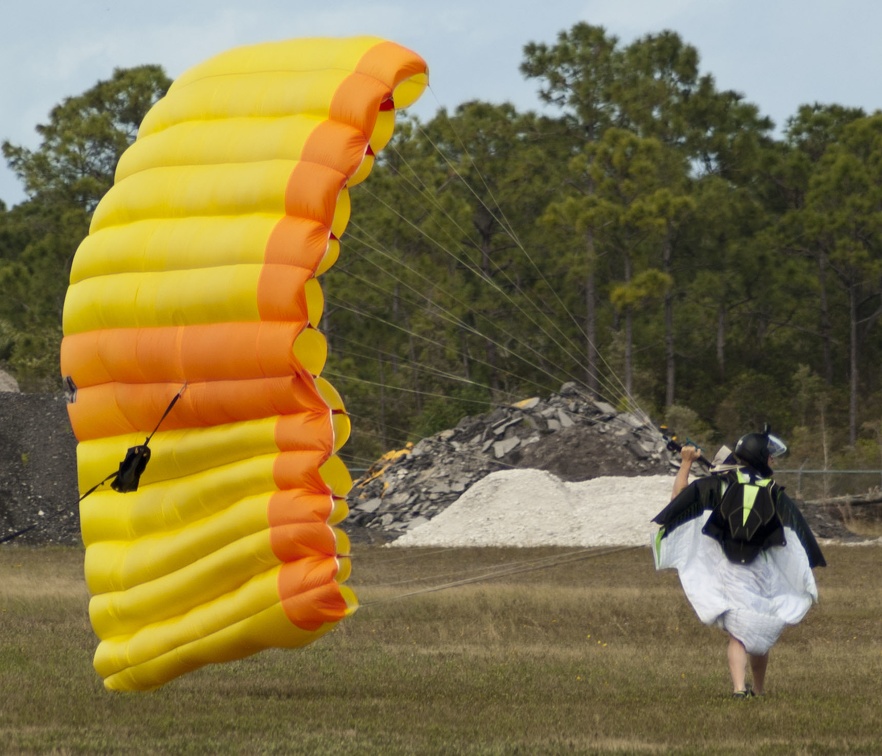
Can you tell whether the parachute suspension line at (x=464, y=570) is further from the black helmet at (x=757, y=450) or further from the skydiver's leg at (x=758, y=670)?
the black helmet at (x=757, y=450)

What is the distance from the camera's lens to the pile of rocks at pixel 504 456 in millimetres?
30219

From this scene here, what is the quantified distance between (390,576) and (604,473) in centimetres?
1029

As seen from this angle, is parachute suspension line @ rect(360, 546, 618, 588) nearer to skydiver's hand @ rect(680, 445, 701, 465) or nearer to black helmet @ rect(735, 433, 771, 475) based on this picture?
skydiver's hand @ rect(680, 445, 701, 465)

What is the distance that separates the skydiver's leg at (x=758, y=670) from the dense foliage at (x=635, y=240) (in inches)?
1199

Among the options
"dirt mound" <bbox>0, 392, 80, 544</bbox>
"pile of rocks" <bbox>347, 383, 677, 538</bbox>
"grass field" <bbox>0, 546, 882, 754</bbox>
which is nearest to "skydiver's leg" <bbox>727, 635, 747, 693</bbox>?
"grass field" <bbox>0, 546, 882, 754</bbox>

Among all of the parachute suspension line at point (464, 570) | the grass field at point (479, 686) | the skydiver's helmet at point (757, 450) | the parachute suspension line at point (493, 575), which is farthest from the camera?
the parachute suspension line at point (464, 570)

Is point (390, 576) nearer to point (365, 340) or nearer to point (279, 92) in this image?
point (279, 92)

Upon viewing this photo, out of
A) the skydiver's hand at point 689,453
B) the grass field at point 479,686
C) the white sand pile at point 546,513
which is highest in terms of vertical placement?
the skydiver's hand at point 689,453

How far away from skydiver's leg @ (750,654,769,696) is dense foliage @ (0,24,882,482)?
99.9 feet

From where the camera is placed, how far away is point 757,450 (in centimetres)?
959

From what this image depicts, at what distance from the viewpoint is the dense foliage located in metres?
42.3

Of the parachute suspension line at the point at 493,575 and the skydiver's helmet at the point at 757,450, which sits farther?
the parachute suspension line at the point at 493,575

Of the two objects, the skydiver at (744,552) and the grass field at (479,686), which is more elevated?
the skydiver at (744,552)

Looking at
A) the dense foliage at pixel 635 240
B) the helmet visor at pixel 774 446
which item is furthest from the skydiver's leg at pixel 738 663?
the dense foliage at pixel 635 240
